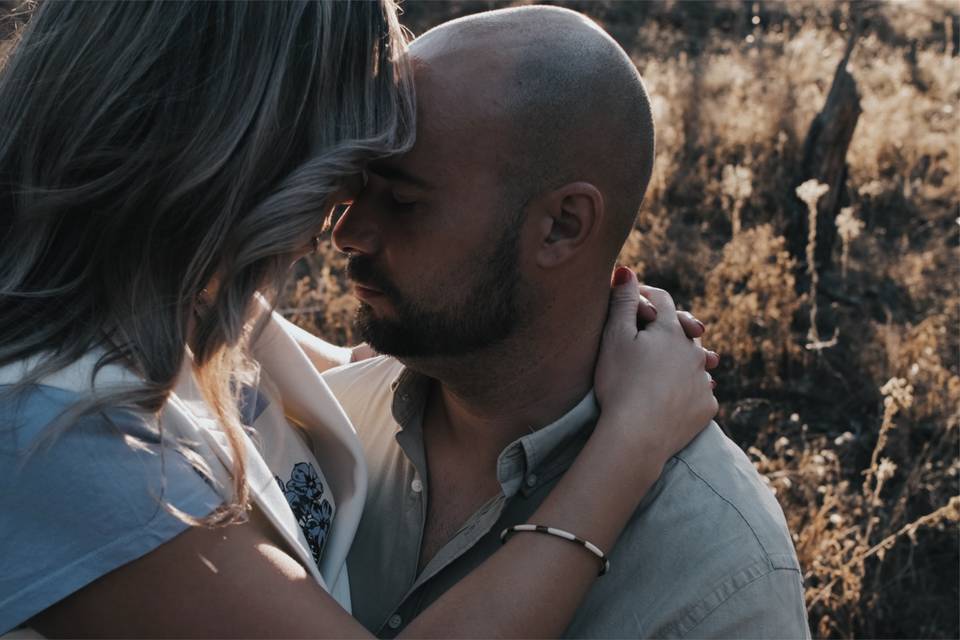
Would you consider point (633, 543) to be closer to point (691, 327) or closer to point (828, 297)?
point (691, 327)

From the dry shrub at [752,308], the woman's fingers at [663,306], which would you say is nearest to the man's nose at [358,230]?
the woman's fingers at [663,306]

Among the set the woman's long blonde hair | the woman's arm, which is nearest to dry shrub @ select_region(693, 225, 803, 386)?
the woman's arm

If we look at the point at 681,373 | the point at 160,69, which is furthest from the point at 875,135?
the point at 160,69

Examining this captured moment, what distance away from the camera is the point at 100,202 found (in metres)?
1.94

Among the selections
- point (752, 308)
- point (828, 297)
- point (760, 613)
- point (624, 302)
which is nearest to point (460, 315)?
point (624, 302)

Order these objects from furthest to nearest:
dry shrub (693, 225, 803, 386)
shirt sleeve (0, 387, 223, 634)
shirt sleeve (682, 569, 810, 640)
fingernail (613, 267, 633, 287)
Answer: dry shrub (693, 225, 803, 386) < fingernail (613, 267, 633, 287) < shirt sleeve (682, 569, 810, 640) < shirt sleeve (0, 387, 223, 634)

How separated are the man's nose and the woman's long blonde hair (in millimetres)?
347

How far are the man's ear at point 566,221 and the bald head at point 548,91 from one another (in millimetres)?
34

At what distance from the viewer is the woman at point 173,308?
Result: 70.9 inches

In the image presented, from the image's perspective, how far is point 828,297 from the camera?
20.9 feet

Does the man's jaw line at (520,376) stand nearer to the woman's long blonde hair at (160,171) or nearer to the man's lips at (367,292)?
the man's lips at (367,292)

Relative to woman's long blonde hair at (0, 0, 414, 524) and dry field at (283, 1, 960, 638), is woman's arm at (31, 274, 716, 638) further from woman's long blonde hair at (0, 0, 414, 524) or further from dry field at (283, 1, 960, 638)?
dry field at (283, 1, 960, 638)

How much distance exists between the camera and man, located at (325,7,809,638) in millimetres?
2318

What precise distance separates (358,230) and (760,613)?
46.0 inches
